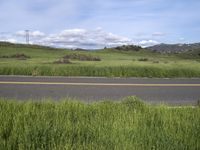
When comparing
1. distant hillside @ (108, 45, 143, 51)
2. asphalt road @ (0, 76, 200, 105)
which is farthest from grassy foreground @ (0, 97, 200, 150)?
distant hillside @ (108, 45, 143, 51)

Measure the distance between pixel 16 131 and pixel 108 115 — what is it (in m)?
1.90

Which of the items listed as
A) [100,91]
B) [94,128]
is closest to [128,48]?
[100,91]

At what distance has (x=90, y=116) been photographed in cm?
700

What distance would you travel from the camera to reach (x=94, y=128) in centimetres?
609

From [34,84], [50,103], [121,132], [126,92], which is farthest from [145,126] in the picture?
[34,84]

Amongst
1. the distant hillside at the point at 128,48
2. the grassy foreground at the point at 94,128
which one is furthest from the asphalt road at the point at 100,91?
the distant hillside at the point at 128,48

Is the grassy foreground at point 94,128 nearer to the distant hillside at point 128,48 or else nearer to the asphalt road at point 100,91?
the asphalt road at point 100,91

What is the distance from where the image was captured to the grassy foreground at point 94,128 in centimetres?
551

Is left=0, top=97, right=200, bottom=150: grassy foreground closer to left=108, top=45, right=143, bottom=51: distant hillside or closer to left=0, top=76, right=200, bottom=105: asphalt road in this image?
left=0, top=76, right=200, bottom=105: asphalt road

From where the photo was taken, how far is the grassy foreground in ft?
18.1

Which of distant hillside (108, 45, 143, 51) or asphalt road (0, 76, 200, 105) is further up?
distant hillside (108, 45, 143, 51)

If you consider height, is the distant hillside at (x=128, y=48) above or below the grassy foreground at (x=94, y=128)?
above

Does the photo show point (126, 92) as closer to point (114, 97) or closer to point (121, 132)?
point (114, 97)

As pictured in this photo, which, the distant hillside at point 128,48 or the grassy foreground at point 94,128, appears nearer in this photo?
the grassy foreground at point 94,128
